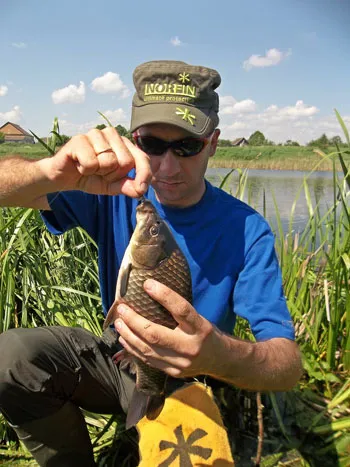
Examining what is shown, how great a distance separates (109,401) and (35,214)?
1.73m

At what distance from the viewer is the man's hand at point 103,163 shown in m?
1.77

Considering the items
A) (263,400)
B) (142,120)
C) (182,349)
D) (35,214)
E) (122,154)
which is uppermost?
(142,120)

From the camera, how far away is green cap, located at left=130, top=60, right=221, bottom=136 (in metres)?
2.49

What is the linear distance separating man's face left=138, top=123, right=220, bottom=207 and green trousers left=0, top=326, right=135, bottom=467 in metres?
0.90

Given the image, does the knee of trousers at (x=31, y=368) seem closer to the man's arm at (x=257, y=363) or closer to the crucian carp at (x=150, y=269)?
the crucian carp at (x=150, y=269)

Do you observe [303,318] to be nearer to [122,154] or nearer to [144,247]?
[144,247]

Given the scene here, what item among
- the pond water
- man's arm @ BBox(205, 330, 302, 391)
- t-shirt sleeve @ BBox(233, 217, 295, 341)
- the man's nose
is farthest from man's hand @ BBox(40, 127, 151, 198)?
the pond water

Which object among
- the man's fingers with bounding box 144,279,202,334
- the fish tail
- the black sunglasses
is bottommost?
the fish tail

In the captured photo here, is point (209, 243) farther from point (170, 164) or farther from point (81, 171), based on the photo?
point (81, 171)

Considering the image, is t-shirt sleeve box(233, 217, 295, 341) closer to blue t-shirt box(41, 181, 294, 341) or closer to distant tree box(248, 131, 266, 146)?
blue t-shirt box(41, 181, 294, 341)

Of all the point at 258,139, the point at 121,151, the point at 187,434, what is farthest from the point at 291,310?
the point at 258,139

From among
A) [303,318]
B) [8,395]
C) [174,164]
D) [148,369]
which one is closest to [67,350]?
[8,395]

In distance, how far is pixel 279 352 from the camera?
2.10m

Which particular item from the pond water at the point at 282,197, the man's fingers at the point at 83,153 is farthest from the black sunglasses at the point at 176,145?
the pond water at the point at 282,197
